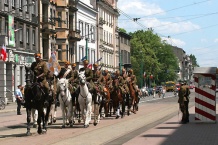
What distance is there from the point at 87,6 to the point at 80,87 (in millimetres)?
67963

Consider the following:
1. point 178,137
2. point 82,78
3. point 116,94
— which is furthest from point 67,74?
point 178,137

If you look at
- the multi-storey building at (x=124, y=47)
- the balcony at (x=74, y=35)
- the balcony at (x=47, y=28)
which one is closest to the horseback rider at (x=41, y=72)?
the balcony at (x=47, y=28)

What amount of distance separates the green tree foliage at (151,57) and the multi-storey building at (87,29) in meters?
37.0

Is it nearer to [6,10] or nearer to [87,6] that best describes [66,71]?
[6,10]

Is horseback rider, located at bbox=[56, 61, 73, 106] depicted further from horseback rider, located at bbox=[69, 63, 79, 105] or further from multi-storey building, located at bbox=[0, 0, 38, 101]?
multi-storey building, located at bbox=[0, 0, 38, 101]

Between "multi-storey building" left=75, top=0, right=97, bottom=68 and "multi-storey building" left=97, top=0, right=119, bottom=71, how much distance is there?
9.75 ft

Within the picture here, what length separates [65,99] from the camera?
21.8 m

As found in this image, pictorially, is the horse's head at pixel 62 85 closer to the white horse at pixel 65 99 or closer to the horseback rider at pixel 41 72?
the white horse at pixel 65 99

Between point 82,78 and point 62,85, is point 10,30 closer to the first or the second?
point 62,85

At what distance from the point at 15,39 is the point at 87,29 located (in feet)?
106

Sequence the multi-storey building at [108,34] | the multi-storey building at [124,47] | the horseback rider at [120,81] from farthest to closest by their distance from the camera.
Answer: the multi-storey building at [124,47]
the multi-storey building at [108,34]
the horseback rider at [120,81]

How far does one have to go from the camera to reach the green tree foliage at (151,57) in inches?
5418

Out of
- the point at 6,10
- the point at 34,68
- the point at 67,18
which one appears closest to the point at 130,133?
the point at 34,68

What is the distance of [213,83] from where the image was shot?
23875 mm
